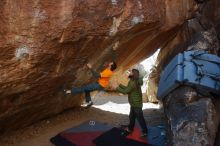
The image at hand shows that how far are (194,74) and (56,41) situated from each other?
10.2ft

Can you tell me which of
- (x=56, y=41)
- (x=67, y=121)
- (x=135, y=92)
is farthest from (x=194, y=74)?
(x=67, y=121)

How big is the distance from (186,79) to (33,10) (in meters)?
3.57

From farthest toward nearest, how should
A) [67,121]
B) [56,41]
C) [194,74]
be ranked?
1. [67,121]
2. [194,74]
3. [56,41]

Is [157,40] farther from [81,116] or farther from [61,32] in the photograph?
[61,32]

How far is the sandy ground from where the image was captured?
9.09m

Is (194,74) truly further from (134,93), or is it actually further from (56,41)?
(56,41)

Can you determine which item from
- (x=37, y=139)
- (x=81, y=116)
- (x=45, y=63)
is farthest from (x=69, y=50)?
(x=81, y=116)

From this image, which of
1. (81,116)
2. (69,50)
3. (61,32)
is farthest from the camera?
(81,116)

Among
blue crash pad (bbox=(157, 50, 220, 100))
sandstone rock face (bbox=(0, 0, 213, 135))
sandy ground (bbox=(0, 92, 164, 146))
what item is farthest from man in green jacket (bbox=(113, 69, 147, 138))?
sandy ground (bbox=(0, 92, 164, 146))

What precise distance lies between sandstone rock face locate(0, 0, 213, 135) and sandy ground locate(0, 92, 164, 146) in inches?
10.3

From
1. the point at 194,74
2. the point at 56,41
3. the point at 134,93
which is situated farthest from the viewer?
the point at 134,93

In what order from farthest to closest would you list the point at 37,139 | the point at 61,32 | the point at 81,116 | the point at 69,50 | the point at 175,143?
the point at 81,116 → the point at 37,139 → the point at 69,50 → the point at 61,32 → the point at 175,143

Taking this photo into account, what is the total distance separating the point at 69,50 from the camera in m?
8.09

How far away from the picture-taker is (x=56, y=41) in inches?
301
